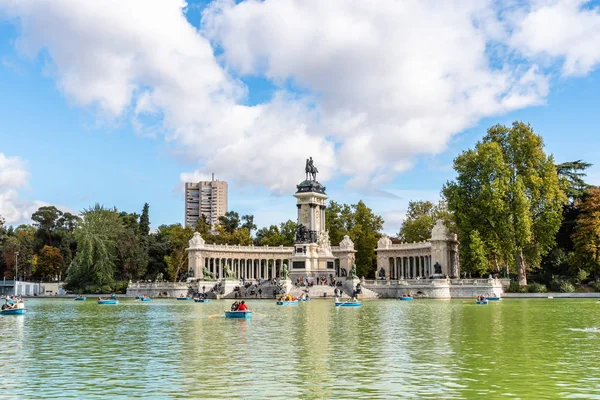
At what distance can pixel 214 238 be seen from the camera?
116m

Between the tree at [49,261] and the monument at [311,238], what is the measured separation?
47184 millimetres

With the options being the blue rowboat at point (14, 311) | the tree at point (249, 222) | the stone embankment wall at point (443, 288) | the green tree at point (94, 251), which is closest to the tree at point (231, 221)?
the tree at point (249, 222)

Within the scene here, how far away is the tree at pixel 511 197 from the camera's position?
2662 inches

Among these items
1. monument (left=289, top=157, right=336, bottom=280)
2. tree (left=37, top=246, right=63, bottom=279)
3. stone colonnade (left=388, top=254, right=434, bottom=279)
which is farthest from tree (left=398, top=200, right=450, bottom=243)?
tree (left=37, top=246, right=63, bottom=279)

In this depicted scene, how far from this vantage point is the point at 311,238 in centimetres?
8625

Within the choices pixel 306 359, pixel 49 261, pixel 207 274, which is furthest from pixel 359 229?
pixel 306 359

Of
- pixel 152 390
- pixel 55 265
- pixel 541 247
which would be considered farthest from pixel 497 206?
pixel 55 265

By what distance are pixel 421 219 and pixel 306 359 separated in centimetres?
7593

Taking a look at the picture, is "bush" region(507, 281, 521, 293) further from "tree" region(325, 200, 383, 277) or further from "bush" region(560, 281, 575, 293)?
"tree" region(325, 200, 383, 277)

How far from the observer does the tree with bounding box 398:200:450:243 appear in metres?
94.3

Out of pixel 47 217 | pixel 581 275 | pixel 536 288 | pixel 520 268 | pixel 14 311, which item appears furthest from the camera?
pixel 47 217

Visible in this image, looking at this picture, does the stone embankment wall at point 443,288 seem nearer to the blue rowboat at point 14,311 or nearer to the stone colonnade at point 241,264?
the stone colonnade at point 241,264

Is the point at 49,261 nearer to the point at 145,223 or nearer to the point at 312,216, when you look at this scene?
the point at 145,223

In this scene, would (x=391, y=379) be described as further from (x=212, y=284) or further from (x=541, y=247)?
(x=212, y=284)
